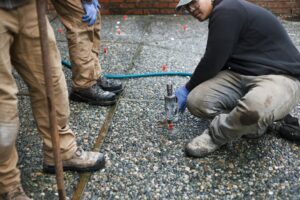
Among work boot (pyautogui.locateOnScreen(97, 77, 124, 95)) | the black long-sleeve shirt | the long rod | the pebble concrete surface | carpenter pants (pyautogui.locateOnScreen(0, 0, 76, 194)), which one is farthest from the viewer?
work boot (pyautogui.locateOnScreen(97, 77, 124, 95))

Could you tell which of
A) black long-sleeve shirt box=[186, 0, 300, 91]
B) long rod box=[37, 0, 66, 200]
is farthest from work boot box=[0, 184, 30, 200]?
black long-sleeve shirt box=[186, 0, 300, 91]

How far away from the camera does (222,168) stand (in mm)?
2578

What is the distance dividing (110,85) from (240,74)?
1325 mm

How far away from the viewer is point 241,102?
8.22 ft

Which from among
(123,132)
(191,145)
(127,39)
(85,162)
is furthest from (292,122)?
(127,39)

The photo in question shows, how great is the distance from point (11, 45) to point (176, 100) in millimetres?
1416

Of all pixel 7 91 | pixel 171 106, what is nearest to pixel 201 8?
pixel 171 106

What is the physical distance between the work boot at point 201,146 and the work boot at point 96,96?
1.00 m

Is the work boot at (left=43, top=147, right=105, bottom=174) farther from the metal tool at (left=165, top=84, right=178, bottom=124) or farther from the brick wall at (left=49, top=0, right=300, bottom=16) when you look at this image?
the brick wall at (left=49, top=0, right=300, bottom=16)

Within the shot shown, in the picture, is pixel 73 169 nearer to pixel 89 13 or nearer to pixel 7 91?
pixel 7 91

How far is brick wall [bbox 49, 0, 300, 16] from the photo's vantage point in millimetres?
6246

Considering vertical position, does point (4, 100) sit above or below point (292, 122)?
above

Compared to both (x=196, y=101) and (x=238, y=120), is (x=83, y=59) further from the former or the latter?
(x=238, y=120)

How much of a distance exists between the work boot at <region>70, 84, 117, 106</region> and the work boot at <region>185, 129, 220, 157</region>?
1.00 m
